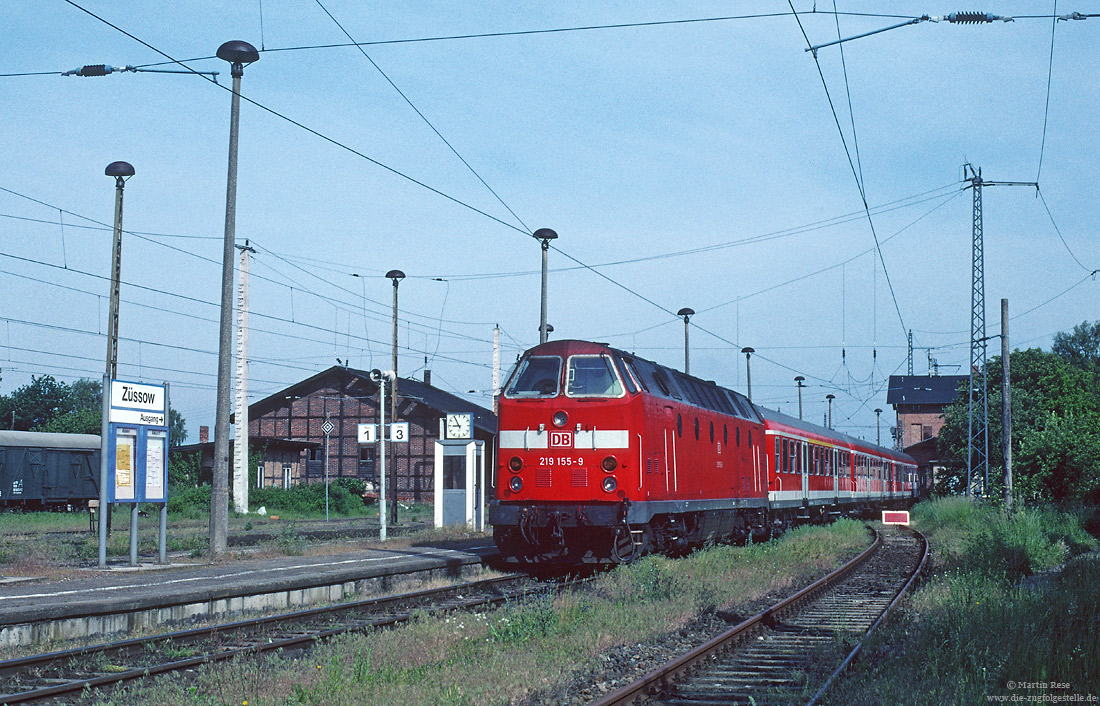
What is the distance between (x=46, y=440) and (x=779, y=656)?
130 feet

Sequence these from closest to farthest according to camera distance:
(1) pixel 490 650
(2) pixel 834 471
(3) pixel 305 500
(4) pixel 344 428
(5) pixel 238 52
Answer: (1) pixel 490 650
(5) pixel 238 52
(2) pixel 834 471
(3) pixel 305 500
(4) pixel 344 428

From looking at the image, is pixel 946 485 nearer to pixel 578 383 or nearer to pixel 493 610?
pixel 578 383

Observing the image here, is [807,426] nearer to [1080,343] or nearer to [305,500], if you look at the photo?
[305,500]

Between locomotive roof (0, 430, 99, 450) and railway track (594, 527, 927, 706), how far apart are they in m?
35.1

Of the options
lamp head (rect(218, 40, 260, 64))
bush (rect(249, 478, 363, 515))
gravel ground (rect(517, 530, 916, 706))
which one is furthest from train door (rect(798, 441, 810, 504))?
bush (rect(249, 478, 363, 515))

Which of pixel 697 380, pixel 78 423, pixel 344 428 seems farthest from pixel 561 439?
pixel 78 423

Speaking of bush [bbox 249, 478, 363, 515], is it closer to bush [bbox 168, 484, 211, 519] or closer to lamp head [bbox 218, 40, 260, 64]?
bush [bbox 168, 484, 211, 519]

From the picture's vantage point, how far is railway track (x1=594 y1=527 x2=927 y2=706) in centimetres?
826

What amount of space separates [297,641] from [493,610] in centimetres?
321

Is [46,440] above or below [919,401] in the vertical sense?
below

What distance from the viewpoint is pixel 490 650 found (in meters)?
10.0

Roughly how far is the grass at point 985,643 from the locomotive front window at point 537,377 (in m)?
6.19

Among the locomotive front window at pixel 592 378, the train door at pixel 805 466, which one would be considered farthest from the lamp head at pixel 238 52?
the train door at pixel 805 466

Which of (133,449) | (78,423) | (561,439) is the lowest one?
(133,449)
